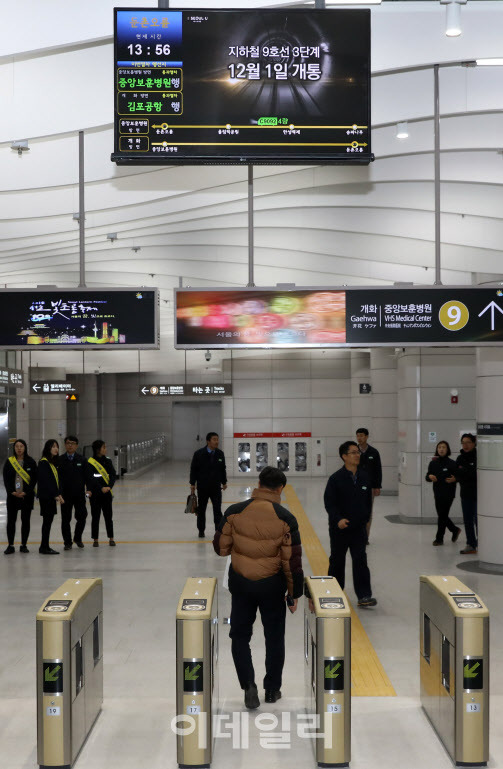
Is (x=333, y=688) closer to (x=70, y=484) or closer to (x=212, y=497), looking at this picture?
(x=212, y=497)

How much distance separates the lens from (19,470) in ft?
38.9

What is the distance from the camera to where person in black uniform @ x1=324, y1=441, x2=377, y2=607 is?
8.19m

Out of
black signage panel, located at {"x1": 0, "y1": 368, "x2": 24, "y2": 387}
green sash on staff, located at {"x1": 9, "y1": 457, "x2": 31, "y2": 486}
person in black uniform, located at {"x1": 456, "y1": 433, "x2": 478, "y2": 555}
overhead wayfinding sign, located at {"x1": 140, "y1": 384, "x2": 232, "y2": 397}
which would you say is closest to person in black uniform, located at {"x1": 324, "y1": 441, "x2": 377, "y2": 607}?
person in black uniform, located at {"x1": 456, "y1": 433, "x2": 478, "y2": 555}

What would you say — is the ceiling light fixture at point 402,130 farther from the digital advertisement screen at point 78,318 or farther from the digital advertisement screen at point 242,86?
the digital advertisement screen at point 78,318

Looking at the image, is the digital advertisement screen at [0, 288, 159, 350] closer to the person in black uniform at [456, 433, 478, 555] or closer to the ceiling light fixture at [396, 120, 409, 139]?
the ceiling light fixture at [396, 120, 409, 139]

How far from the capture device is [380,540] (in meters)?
13.2

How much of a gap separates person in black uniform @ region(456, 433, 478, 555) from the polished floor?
0.41m

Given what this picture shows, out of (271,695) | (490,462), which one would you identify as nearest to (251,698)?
(271,695)

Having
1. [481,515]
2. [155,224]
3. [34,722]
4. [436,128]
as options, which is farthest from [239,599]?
[155,224]

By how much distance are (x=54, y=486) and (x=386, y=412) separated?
10.9 m

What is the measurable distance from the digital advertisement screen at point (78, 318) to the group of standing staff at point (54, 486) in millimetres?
4506

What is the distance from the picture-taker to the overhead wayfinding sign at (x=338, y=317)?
729 cm

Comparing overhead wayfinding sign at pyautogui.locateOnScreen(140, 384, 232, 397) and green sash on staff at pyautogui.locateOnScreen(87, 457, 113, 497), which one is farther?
overhead wayfinding sign at pyautogui.locateOnScreen(140, 384, 232, 397)

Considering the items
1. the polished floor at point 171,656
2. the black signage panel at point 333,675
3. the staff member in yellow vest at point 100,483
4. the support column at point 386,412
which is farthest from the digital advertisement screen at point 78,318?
the support column at point 386,412
